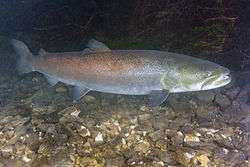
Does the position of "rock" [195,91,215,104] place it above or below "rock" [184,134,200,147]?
below

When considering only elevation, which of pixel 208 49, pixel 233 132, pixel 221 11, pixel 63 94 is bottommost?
pixel 63 94

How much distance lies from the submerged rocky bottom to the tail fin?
62cm

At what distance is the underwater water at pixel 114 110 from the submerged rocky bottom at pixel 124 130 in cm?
1

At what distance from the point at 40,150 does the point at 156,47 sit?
3.38 metres

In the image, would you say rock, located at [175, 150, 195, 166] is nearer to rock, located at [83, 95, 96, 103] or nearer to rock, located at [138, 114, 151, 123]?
rock, located at [138, 114, 151, 123]

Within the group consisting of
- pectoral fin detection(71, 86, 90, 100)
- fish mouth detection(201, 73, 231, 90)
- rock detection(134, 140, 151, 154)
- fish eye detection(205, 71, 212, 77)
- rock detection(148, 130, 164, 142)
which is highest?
fish eye detection(205, 71, 212, 77)

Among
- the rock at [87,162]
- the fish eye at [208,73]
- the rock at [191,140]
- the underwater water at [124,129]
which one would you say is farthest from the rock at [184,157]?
the fish eye at [208,73]

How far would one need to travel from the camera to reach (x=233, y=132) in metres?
4.72

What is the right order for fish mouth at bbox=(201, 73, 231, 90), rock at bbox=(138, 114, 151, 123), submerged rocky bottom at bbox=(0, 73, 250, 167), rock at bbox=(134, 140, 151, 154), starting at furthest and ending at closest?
rock at bbox=(138, 114, 151, 123) < fish mouth at bbox=(201, 73, 231, 90) < rock at bbox=(134, 140, 151, 154) < submerged rocky bottom at bbox=(0, 73, 250, 167)

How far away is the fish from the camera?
459cm

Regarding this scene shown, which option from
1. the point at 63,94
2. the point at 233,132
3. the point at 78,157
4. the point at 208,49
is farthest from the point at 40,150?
the point at 208,49

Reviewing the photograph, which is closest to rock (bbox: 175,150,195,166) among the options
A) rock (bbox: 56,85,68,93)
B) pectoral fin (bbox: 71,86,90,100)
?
pectoral fin (bbox: 71,86,90,100)

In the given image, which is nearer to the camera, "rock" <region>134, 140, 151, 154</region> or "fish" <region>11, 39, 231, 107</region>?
"rock" <region>134, 140, 151, 154</region>

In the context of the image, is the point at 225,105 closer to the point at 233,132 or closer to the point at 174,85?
the point at 233,132
